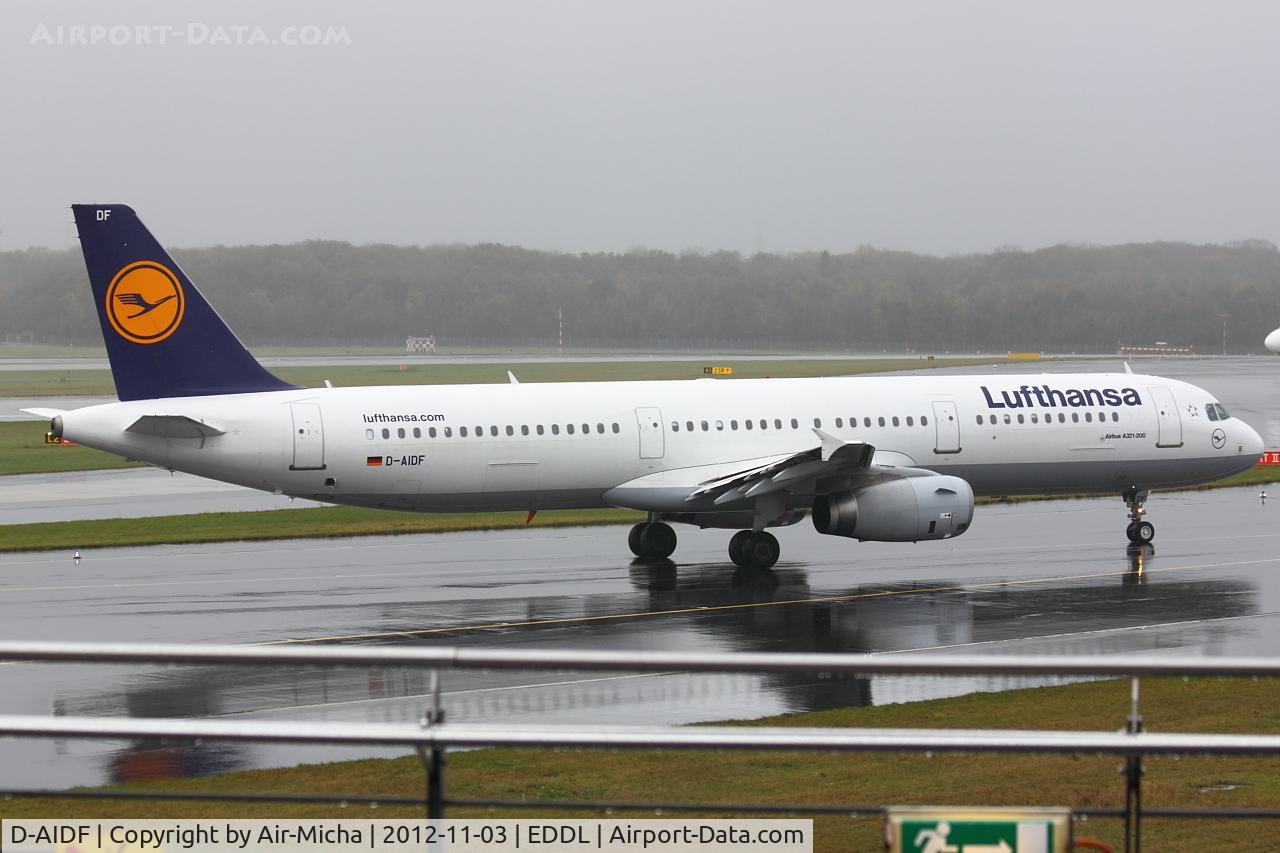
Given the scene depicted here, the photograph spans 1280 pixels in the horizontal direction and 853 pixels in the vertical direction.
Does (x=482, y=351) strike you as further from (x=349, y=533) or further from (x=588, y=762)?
(x=588, y=762)

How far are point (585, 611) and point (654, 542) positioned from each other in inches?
250

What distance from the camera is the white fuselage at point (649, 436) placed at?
95.6 ft

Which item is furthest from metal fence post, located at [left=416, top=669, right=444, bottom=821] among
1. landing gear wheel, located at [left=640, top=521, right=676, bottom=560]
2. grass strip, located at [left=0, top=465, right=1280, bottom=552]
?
grass strip, located at [left=0, top=465, right=1280, bottom=552]

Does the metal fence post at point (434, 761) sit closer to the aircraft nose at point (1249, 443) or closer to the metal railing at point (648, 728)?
the metal railing at point (648, 728)

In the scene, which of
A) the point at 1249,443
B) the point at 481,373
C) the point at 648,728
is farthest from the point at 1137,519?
the point at 481,373

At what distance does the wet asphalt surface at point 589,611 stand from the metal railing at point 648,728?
459cm

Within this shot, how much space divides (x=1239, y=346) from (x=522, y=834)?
16255 cm

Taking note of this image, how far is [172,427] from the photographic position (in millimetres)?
28391

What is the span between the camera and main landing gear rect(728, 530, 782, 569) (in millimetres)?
30969

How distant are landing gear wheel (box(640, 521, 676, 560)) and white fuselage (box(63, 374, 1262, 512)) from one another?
0.98 metres

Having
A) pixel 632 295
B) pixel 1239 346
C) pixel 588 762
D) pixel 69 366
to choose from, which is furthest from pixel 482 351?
pixel 588 762

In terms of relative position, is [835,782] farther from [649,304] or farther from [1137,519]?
[649,304]

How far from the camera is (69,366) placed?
127 meters

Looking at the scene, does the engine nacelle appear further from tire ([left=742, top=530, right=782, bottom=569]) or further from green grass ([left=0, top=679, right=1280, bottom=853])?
green grass ([left=0, top=679, right=1280, bottom=853])
